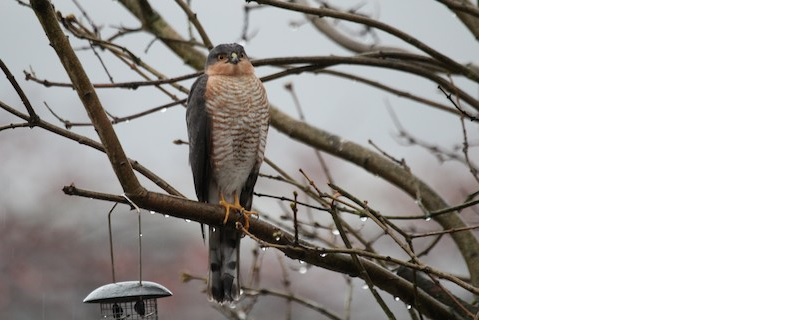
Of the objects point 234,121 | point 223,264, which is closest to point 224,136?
point 234,121

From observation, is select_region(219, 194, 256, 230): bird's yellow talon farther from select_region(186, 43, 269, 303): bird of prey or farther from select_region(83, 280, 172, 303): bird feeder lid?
select_region(83, 280, 172, 303): bird feeder lid

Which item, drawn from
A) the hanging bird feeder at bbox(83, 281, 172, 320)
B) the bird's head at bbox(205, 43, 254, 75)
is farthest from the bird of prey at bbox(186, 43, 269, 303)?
the hanging bird feeder at bbox(83, 281, 172, 320)

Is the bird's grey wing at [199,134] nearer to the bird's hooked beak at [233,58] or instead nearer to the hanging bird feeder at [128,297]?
the bird's hooked beak at [233,58]

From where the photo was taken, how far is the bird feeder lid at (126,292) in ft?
7.48

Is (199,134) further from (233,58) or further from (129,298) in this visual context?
(129,298)

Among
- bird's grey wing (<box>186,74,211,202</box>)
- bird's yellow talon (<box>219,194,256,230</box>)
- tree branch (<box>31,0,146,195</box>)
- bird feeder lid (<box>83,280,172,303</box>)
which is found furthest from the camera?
bird's grey wing (<box>186,74,211,202</box>)

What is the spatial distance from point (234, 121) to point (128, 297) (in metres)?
0.64

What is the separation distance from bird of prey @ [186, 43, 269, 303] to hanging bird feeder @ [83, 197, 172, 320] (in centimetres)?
20

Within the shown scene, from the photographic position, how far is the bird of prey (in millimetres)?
2635

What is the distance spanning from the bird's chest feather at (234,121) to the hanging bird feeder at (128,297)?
1.41ft
